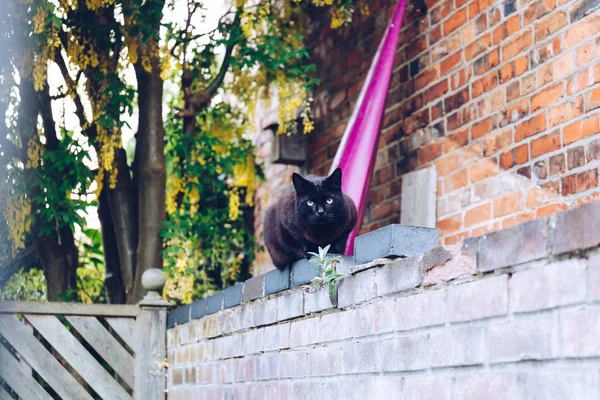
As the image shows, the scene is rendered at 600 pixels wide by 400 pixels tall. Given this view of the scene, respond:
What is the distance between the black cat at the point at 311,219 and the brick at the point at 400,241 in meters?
0.57

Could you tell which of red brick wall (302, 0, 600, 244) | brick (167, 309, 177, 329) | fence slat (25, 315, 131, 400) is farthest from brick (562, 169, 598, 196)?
fence slat (25, 315, 131, 400)

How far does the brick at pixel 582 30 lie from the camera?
123 inches

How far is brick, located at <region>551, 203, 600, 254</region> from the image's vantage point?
4.79ft

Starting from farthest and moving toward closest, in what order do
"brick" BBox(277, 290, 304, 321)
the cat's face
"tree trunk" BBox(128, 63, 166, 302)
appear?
1. "tree trunk" BBox(128, 63, 166, 302)
2. the cat's face
3. "brick" BBox(277, 290, 304, 321)

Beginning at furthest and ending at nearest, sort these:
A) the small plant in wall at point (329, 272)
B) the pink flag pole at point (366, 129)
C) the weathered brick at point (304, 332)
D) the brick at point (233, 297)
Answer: the pink flag pole at point (366, 129) < the brick at point (233, 297) < the weathered brick at point (304, 332) < the small plant in wall at point (329, 272)

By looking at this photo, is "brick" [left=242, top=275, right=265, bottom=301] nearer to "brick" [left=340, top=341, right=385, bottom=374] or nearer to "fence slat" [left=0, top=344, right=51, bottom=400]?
"brick" [left=340, top=341, right=385, bottom=374]

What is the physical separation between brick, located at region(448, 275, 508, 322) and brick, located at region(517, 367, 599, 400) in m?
0.16

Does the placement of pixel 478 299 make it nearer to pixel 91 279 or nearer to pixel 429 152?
pixel 429 152

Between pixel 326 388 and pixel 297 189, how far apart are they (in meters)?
0.76

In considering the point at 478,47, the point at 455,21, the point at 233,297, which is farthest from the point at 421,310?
the point at 455,21

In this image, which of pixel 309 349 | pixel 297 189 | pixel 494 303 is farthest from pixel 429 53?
pixel 494 303

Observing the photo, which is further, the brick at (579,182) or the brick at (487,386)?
the brick at (579,182)

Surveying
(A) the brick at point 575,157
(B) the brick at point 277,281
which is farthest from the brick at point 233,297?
(A) the brick at point 575,157

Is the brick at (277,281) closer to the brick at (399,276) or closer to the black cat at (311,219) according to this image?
the black cat at (311,219)
